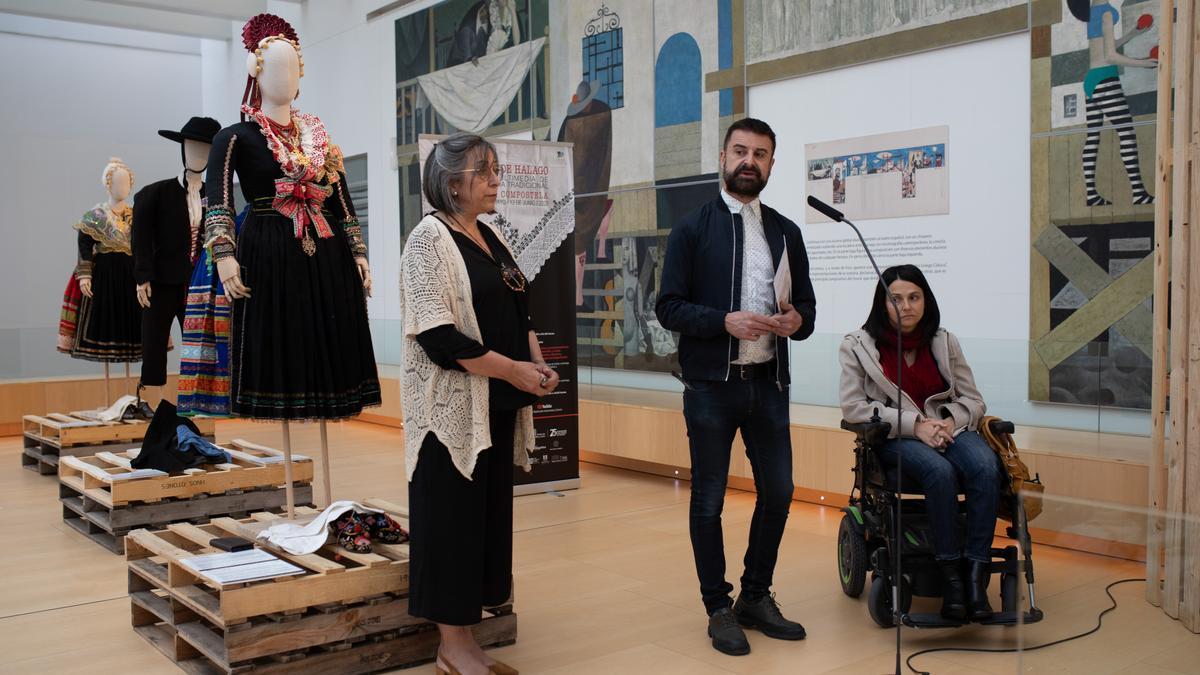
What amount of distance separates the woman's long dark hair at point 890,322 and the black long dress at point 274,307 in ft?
6.80

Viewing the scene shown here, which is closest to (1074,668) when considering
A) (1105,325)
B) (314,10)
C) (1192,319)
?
(1192,319)

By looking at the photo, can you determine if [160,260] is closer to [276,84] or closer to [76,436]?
[76,436]

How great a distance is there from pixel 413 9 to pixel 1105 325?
816 cm

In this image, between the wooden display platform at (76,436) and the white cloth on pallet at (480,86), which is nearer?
the wooden display platform at (76,436)

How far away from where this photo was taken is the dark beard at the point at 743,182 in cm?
356

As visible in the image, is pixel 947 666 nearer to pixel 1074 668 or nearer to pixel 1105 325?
pixel 1074 668

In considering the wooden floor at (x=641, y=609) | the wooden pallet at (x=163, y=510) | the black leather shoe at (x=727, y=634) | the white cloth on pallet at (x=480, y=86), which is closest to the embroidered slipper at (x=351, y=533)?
the wooden floor at (x=641, y=609)

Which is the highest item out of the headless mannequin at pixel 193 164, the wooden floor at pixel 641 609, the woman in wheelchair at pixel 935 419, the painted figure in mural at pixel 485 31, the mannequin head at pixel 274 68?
the painted figure in mural at pixel 485 31

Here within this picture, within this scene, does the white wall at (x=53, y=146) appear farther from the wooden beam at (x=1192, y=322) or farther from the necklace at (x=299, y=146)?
the wooden beam at (x=1192, y=322)

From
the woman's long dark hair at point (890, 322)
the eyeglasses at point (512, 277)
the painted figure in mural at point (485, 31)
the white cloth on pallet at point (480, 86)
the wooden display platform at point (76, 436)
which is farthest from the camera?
the painted figure in mural at point (485, 31)

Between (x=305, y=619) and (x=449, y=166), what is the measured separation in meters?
1.47

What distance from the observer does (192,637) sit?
3.42m

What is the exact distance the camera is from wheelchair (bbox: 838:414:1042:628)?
3734 mm

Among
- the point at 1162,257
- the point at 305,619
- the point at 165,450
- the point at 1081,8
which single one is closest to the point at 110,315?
the point at 165,450
